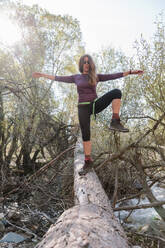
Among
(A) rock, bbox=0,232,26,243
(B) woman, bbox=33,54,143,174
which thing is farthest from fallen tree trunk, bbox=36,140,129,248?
(A) rock, bbox=0,232,26,243

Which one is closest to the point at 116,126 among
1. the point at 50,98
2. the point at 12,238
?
the point at 12,238

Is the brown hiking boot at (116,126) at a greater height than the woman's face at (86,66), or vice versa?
the woman's face at (86,66)

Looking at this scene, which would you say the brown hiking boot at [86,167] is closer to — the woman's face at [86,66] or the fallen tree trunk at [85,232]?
the fallen tree trunk at [85,232]

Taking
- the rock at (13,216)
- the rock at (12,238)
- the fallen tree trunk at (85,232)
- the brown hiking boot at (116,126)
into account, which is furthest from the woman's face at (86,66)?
the rock at (13,216)

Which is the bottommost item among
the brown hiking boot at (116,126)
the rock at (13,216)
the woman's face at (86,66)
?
the rock at (13,216)

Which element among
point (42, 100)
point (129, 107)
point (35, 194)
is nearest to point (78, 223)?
point (35, 194)

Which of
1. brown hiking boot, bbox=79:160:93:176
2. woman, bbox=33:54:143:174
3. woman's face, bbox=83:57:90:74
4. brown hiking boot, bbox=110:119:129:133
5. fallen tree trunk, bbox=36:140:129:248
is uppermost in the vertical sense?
woman's face, bbox=83:57:90:74

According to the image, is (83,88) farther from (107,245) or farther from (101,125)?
(101,125)

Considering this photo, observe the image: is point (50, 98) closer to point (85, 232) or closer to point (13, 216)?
point (13, 216)

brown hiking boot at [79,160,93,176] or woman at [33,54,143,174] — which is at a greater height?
woman at [33,54,143,174]

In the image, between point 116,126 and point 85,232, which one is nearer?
→ point 85,232

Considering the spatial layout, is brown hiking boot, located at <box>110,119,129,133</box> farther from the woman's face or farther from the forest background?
the forest background

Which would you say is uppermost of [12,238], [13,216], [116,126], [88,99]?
[88,99]

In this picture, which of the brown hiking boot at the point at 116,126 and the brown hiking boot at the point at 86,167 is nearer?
the brown hiking boot at the point at 116,126
